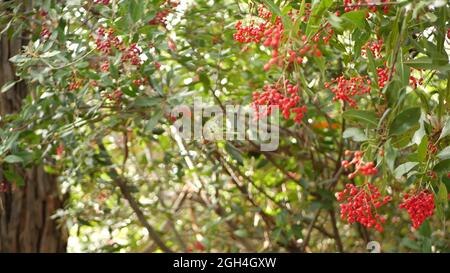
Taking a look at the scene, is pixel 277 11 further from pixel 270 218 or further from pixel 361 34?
pixel 270 218

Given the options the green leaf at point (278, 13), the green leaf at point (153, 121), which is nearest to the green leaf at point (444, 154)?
the green leaf at point (278, 13)

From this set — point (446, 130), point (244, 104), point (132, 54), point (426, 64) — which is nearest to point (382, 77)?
point (426, 64)

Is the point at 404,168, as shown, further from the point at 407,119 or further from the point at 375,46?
the point at 375,46

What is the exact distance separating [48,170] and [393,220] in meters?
1.56

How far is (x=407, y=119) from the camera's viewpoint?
4.27ft

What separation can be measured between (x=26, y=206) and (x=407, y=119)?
2044mm

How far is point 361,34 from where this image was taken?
5.30ft

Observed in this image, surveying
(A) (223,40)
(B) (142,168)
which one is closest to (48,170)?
(B) (142,168)

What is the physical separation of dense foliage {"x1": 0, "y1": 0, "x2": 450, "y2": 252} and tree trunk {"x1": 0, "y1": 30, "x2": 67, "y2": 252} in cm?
7

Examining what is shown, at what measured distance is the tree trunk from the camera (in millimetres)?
2832

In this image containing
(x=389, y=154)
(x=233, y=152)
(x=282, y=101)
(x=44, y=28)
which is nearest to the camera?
(x=389, y=154)

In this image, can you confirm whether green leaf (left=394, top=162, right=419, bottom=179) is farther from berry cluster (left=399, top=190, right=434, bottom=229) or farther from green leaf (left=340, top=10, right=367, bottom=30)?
green leaf (left=340, top=10, right=367, bottom=30)

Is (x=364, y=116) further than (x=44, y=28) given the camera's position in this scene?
No
